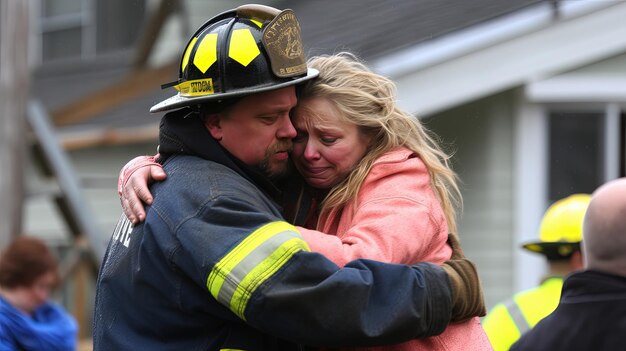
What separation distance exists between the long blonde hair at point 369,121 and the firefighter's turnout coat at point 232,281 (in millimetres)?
268

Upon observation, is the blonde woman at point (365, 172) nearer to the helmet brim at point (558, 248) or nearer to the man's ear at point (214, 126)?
the man's ear at point (214, 126)

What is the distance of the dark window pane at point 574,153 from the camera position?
29.1 feet

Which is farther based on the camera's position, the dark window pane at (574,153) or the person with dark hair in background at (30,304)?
the dark window pane at (574,153)

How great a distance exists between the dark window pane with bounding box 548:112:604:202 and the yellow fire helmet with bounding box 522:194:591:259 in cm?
243

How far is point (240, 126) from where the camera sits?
11.2ft

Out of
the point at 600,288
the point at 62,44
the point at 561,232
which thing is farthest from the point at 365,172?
the point at 62,44

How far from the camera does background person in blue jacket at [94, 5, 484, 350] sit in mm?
3068

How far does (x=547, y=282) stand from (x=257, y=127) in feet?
8.80

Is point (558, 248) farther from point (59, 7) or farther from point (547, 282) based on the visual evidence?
point (59, 7)

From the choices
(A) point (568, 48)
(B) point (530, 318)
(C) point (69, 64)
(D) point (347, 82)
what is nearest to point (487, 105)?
(A) point (568, 48)

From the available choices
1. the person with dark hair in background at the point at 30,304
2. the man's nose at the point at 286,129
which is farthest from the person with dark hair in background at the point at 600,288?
the person with dark hair in background at the point at 30,304

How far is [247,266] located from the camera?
3.07 metres

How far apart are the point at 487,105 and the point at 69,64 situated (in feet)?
27.5

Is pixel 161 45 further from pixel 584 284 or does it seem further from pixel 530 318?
pixel 584 284
